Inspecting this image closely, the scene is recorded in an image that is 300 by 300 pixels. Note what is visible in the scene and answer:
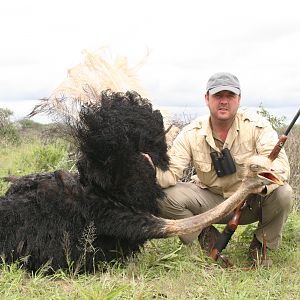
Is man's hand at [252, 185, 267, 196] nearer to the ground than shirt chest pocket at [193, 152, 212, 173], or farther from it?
nearer to the ground

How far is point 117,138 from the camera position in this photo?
397 centimetres

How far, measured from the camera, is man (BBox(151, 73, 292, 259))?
4.73m

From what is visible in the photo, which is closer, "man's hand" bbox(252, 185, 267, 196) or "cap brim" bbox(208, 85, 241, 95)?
"man's hand" bbox(252, 185, 267, 196)

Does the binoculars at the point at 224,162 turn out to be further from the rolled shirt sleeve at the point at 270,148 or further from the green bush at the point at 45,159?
the green bush at the point at 45,159

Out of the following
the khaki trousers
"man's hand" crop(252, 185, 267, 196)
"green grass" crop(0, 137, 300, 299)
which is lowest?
"green grass" crop(0, 137, 300, 299)

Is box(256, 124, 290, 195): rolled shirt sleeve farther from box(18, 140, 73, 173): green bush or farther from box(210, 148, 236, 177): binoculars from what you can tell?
box(18, 140, 73, 173): green bush

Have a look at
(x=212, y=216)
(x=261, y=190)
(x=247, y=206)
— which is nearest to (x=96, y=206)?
(x=212, y=216)

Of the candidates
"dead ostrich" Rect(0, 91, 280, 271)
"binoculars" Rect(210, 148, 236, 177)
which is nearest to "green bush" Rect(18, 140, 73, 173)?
"binoculars" Rect(210, 148, 236, 177)

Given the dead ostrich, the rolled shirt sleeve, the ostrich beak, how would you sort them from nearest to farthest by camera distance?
the ostrich beak → the dead ostrich → the rolled shirt sleeve

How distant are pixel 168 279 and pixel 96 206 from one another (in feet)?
2.32

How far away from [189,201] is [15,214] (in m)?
1.62

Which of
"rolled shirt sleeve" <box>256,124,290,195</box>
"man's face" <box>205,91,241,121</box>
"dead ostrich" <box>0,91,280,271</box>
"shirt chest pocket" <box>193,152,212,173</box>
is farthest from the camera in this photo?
"shirt chest pocket" <box>193,152,212,173</box>

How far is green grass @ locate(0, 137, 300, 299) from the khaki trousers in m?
0.22

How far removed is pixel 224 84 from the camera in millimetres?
4750
